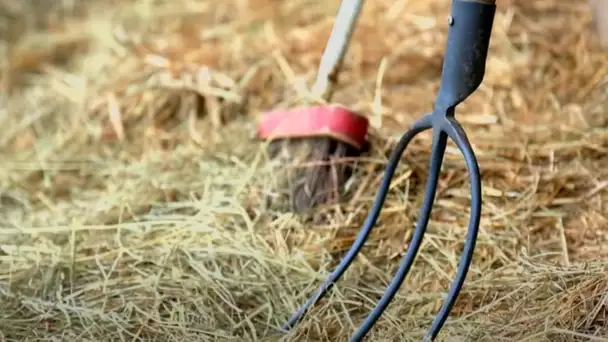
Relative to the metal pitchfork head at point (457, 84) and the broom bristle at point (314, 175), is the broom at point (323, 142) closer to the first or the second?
the broom bristle at point (314, 175)

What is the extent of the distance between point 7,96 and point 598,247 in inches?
62.9

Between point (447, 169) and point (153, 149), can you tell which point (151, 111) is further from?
point (447, 169)

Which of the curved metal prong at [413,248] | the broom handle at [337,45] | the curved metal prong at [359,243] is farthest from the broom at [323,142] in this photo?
the curved metal prong at [413,248]

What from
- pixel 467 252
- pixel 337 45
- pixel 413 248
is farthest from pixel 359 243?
pixel 337 45

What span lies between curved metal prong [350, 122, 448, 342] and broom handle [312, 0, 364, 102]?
354 millimetres

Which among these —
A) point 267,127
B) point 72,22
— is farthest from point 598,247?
point 72,22

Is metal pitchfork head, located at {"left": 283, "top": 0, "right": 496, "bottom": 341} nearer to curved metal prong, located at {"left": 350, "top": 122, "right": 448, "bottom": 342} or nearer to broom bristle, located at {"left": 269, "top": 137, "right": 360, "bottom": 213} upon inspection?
curved metal prong, located at {"left": 350, "top": 122, "right": 448, "bottom": 342}

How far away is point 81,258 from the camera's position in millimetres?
1413

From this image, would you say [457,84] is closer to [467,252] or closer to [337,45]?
[467,252]

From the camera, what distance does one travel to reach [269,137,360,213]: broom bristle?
1491mm

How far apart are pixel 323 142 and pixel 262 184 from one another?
14 cm

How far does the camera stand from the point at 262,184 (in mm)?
1542

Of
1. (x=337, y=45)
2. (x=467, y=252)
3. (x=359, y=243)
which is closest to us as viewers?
(x=467, y=252)

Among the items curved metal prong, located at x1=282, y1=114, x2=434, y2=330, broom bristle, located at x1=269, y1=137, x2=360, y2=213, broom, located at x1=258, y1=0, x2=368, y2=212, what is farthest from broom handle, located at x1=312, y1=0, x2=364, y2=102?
curved metal prong, located at x1=282, y1=114, x2=434, y2=330
